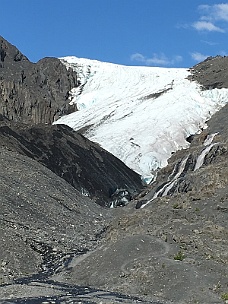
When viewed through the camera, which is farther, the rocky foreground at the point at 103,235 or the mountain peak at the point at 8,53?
the mountain peak at the point at 8,53

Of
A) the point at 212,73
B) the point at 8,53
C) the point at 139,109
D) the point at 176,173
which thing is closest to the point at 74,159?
the point at 176,173

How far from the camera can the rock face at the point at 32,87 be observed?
354 feet

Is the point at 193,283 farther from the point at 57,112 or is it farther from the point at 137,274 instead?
the point at 57,112

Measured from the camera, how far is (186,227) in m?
25.1

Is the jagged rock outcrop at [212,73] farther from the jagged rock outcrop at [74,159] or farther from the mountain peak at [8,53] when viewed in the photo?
the jagged rock outcrop at [74,159]

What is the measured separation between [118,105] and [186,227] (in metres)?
79.4

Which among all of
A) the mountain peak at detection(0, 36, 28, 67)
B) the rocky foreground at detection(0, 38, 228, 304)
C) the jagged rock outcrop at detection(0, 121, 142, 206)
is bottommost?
the rocky foreground at detection(0, 38, 228, 304)

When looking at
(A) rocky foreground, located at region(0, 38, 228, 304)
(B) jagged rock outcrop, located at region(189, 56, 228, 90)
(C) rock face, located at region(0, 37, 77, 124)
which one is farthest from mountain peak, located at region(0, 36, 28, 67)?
(A) rocky foreground, located at region(0, 38, 228, 304)

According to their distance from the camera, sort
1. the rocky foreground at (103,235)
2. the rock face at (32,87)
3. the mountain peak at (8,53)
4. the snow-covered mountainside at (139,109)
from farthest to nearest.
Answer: the mountain peak at (8,53) < the rock face at (32,87) < the snow-covered mountainside at (139,109) < the rocky foreground at (103,235)

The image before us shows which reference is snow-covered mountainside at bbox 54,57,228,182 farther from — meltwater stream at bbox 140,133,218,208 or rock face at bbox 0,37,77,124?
meltwater stream at bbox 140,133,218,208

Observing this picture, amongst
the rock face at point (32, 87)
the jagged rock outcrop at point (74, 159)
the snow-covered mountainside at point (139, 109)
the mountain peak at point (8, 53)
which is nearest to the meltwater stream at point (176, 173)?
the jagged rock outcrop at point (74, 159)

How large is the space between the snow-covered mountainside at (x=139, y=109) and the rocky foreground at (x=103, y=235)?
21212mm

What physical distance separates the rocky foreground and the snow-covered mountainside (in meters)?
21.2

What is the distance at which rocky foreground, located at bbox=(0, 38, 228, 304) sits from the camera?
61.6 ft
